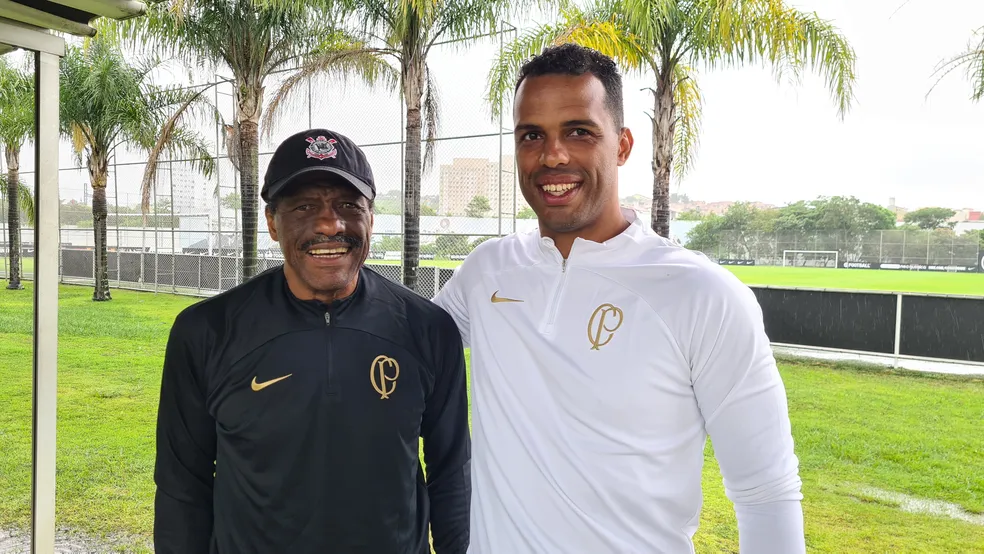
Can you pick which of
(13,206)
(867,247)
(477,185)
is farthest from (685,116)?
(867,247)

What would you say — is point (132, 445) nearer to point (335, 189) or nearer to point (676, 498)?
point (335, 189)

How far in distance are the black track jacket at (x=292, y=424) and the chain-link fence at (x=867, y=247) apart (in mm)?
31707

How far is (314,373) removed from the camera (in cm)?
181

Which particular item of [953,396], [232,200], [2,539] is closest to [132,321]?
[232,200]

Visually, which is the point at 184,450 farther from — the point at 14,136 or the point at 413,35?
the point at 14,136

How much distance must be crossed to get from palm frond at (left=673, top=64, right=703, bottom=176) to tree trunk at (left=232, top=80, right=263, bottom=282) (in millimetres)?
6931

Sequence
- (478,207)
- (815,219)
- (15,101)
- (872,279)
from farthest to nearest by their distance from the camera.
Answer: (815,219) < (872,279) < (15,101) < (478,207)

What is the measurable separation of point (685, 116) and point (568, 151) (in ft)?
33.8

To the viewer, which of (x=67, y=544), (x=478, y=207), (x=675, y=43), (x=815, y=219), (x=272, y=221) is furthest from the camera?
(x=815, y=219)

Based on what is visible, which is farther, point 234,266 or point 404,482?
point 234,266

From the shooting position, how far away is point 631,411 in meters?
1.60

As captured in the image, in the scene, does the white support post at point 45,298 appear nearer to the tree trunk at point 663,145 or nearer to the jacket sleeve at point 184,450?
the jacket sleeve at point 184,450

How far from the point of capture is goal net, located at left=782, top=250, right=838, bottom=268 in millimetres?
39906

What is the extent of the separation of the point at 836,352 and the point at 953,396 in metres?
1.86
